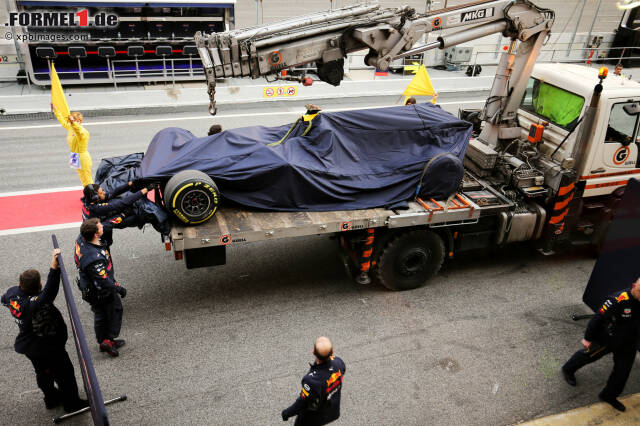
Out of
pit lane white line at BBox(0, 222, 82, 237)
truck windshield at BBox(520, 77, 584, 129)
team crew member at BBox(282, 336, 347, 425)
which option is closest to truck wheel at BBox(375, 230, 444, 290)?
truck windshield at BBox(520, 77, 584, 129)

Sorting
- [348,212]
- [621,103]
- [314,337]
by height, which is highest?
[621,103]

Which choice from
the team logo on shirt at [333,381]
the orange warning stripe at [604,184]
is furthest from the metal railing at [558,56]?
the team logo on shirt at [333,381]

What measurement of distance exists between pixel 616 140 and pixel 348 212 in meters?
4.00

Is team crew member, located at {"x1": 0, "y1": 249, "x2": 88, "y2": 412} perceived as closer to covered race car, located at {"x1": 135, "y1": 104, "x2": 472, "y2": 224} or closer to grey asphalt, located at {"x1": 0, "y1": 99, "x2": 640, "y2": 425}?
grey asphalt, located at {"x1": 0, "y1": 99, "x2": 640, "y2": 425}

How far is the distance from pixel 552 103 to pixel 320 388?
591 centimetres

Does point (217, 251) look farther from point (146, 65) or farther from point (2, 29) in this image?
point (2, 29)

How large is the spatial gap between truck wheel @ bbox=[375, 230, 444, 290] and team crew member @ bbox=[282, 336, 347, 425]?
2867 millimetres

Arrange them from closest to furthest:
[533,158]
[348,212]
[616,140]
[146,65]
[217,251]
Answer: [217,251], [348,212], [616,140], [533,158], [146,65]

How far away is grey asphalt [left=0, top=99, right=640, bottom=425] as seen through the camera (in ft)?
17.4

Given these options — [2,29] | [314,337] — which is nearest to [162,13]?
[2,29]

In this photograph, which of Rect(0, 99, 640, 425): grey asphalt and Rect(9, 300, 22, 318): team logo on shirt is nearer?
Rect(9, 300, 22, 318): team logo on shirt

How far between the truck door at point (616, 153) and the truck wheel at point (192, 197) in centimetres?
528

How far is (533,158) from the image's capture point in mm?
7543

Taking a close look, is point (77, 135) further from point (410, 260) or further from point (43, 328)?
point (410, 260)
